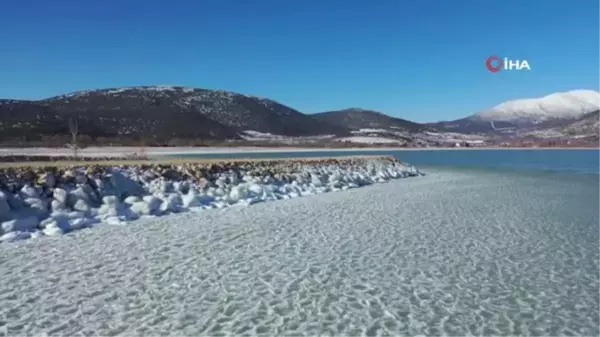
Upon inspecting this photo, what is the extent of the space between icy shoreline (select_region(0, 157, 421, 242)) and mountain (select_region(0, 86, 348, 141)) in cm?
8886

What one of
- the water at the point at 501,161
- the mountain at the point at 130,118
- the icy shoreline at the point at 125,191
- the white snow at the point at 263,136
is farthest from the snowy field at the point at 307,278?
the white snow at the point at 263,136

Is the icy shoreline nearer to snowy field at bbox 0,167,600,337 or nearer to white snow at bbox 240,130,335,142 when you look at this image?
snowy field at bbox 0,167,600,337

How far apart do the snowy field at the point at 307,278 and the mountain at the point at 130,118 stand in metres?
97.7

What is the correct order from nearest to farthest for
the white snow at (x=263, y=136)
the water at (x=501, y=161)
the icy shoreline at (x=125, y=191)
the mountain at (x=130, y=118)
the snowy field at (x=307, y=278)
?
the snowy field at (x=307, y=278) → the icy shoreline at (x=125, y=191) → the water at (x=501, y=161) → the mountain at (x=130, y=118) → the white snow at (x=263, y=136)

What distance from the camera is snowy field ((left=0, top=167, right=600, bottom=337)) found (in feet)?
18.0

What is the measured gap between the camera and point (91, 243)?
953 cm

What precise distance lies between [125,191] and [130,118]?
13327 centimetres

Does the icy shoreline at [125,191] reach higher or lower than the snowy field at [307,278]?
higher

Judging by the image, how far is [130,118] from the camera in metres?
141

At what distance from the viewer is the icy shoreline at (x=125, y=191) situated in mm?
11453

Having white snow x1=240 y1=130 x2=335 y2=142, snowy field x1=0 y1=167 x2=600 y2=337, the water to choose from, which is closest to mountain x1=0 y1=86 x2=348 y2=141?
white snow x1=240 y1=130 x2=335 y2=142

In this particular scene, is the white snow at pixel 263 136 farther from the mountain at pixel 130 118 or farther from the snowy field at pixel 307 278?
the snowy field at pixel 307 278

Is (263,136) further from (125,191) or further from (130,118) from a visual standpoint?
(125,191)

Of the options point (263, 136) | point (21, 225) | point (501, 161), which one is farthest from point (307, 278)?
point (263, 136)
